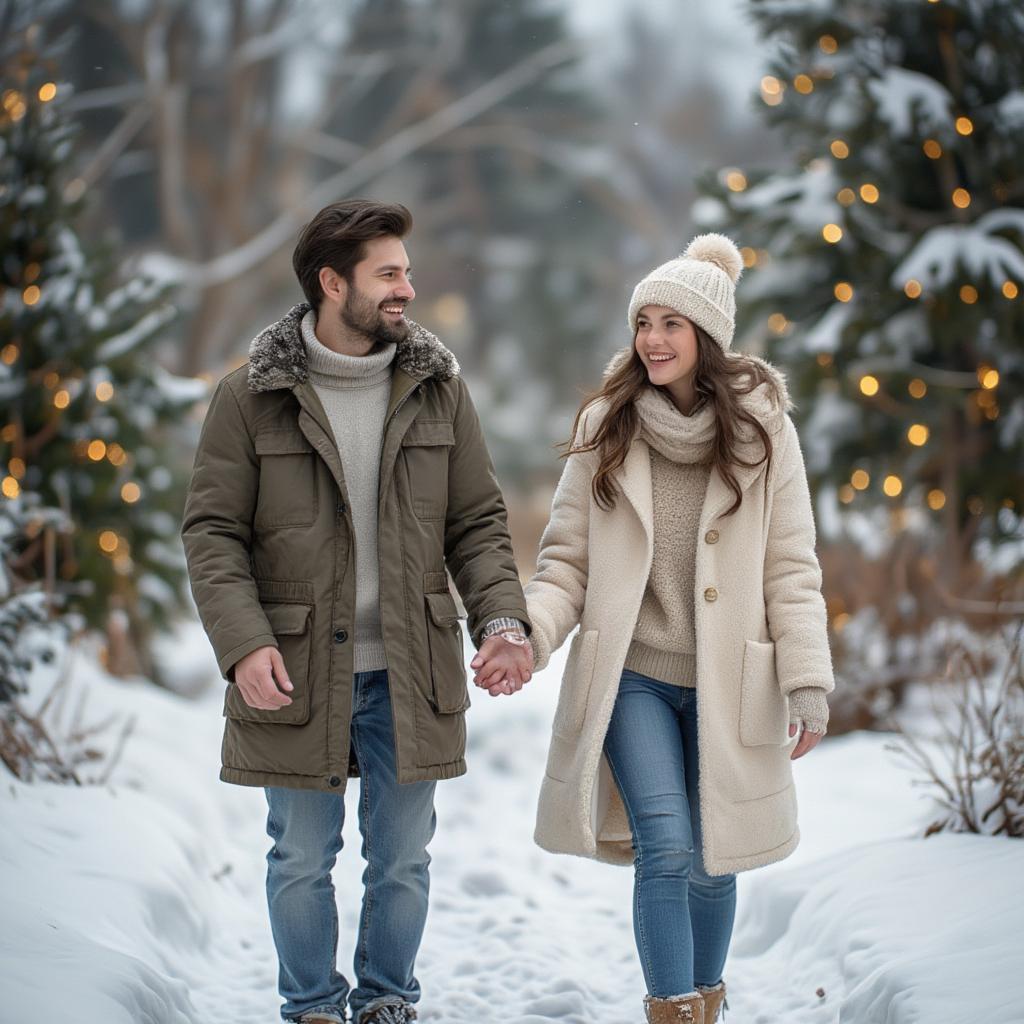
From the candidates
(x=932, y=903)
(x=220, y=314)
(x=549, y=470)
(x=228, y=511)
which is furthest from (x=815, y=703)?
(x=549, y=470)

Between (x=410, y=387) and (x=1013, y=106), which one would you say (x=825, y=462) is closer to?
(x=1013, y=106)

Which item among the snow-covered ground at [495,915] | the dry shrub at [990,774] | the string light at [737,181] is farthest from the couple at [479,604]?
the string light at [737,181]

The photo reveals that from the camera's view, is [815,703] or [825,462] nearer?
[815,703]

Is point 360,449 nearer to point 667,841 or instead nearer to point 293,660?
point 293,660

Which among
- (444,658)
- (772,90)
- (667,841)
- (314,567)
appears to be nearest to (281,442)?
(314,567)

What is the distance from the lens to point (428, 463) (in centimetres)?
339

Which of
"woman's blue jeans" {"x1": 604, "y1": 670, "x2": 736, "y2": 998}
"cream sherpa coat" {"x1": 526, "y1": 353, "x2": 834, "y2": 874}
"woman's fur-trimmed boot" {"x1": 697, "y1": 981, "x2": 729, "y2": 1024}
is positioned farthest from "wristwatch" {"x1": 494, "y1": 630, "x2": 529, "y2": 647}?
"woman's fur-trimmed boot" {"x1": 697, "y1": 981, "x2": 729, "y2": 1024}

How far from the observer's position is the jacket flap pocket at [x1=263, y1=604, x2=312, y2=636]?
3.21 m

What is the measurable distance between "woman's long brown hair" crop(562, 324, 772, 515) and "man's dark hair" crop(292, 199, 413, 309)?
0.67 meters

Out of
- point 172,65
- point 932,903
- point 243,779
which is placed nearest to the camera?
point 243,779

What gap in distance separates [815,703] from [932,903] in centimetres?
90

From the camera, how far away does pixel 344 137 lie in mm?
19188

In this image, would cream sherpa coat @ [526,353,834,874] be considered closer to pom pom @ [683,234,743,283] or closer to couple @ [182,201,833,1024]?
couple @ [182,201,833,1024]

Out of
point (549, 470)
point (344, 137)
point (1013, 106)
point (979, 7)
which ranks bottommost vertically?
point (1013, 106)
